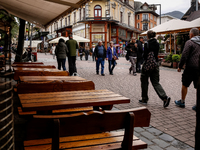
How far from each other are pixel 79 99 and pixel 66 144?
30.4 inches

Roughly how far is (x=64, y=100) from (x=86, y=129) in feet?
3.19

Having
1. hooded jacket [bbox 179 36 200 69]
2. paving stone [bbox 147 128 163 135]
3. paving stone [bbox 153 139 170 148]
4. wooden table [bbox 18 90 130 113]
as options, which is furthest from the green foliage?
wooden table [bbox 18 90 130 113]

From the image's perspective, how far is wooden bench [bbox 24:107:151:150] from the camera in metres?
1.60

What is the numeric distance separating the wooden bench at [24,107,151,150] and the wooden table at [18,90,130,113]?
0.40 meters

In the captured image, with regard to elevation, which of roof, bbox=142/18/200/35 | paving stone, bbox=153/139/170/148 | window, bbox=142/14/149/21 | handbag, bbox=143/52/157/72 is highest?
window, bbox=142/14/149/21

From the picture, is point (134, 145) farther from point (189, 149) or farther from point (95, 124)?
point (189, 149)

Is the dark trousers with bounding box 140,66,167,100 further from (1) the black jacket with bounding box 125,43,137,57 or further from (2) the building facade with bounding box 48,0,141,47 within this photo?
(2) the building facade with bounding box 48,0,141,47

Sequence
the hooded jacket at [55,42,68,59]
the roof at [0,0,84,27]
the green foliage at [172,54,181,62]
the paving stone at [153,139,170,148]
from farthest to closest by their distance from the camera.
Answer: the green foliage at [172,54,181,62]
the hooded jacket at [55,42,68,59]
the roof at [0,0,84,27]
the paving stone at [153,139,170,148]

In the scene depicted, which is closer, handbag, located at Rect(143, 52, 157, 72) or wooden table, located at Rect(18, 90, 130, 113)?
wooden table, located at Rect(18, 90, 130, 113)

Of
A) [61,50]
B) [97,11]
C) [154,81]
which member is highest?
[97,11]

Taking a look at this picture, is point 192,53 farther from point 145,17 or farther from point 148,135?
point 145,17

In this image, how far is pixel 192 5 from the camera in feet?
108

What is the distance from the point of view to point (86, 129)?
1.72m

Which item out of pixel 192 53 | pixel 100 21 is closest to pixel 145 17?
pixel 100 21
